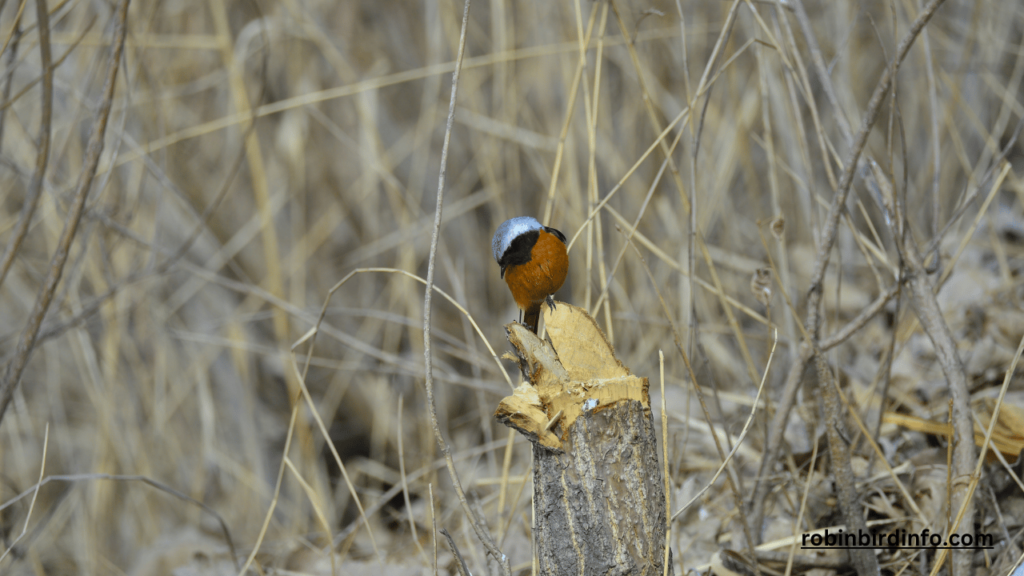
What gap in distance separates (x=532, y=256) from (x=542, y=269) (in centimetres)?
2

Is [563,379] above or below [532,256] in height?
below

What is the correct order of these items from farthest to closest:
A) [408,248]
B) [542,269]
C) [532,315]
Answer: [408,248]
[532,315]
[542,269]

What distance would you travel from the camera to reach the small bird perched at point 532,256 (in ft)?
3.01

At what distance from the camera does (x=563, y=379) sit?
0.81 m

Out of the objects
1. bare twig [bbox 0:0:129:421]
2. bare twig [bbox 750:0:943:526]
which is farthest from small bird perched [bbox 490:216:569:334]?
bare twig [bbox 0:0:129:421]

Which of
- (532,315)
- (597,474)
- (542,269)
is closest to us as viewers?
(597,474)

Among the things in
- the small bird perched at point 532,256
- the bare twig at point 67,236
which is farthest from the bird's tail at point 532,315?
the bare twig at point 67,236

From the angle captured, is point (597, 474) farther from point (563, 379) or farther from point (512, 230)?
point (512, 230)

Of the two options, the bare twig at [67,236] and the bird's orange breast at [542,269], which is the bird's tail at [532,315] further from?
the bare twig at [67,236]

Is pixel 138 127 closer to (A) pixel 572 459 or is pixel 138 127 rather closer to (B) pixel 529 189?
(B) pixel 529 189

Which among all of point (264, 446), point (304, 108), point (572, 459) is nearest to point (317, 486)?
point (264, 446)

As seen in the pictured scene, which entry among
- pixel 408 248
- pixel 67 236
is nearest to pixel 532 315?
pixel 67 236

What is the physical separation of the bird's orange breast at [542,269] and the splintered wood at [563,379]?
40 millimetres

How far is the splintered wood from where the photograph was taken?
0.77 meters
